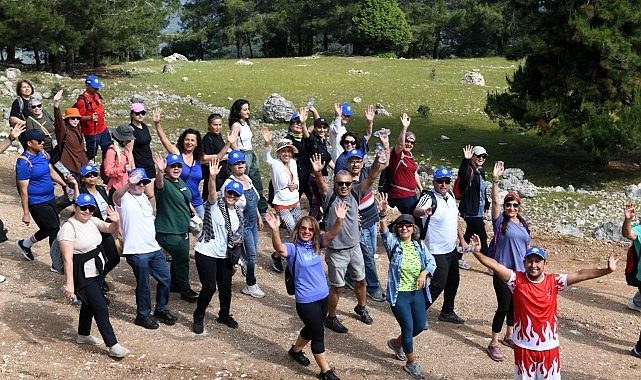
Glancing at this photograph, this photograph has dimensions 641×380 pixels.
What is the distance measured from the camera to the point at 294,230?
6.34 metres

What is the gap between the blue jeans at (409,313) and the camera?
6.55 m

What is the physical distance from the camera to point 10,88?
83.1 feet

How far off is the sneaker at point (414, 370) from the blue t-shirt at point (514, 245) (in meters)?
1.44

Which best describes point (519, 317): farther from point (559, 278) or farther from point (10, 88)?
point (10, 88)

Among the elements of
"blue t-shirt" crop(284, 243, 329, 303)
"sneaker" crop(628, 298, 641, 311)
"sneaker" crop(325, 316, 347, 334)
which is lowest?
"sneaker" crop(628, 298, 641, 311)

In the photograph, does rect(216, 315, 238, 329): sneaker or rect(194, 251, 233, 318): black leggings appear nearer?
rect(194, 251, 233, 318): black leggings

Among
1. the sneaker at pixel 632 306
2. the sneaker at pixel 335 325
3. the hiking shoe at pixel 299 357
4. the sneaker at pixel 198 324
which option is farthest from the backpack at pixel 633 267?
the sneaker at pixel 198 324

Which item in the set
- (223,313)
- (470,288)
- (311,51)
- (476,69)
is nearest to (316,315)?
(223,313)

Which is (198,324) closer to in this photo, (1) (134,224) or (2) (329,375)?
(1) (134,224)

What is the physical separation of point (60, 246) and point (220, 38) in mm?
55633

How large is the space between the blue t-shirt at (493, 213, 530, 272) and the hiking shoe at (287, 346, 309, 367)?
7.63ft

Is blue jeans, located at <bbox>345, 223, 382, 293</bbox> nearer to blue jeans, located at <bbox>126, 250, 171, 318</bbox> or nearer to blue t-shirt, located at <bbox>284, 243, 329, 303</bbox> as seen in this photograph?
blue t-shirt, located at <bbox>284, 243, 329, 303</bbox>

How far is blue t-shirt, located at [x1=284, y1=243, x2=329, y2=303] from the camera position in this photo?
6.26 meters

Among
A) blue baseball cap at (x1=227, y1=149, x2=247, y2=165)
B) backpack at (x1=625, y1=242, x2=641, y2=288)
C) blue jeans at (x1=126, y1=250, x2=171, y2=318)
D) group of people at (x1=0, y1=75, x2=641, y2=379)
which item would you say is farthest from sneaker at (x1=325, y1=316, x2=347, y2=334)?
backpack at (x1=625, y1=242, x2=641, y2=288)
